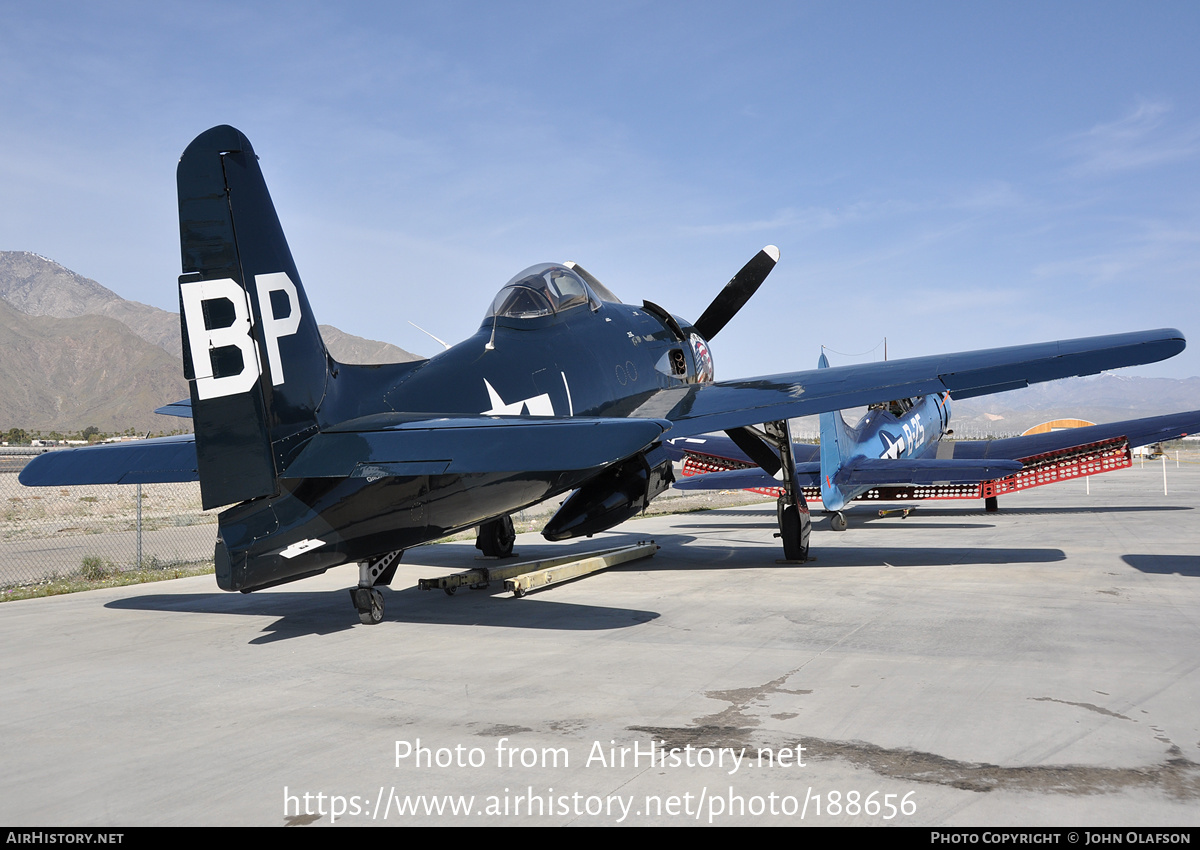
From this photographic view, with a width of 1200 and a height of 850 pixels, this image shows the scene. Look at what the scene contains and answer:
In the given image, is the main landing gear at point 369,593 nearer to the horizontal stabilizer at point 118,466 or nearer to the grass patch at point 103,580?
the horizontal stabilizer at point 118,466

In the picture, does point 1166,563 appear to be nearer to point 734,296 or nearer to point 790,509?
point 790,509

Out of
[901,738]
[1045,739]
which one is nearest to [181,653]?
[901,738]

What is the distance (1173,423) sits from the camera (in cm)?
1902

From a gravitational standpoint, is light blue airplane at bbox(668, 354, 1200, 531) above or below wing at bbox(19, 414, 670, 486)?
below

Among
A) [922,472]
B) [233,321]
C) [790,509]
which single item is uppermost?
[233,321]

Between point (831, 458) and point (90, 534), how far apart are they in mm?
19322

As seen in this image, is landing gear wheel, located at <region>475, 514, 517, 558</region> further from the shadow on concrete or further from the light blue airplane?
the shadow on concrete

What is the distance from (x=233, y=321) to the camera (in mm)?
6934

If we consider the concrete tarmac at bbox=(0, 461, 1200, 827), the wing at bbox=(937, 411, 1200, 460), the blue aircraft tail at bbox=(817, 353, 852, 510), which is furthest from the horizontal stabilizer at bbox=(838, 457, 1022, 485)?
the concrete tarmac at bbox=(0, 461, 1200, 827)

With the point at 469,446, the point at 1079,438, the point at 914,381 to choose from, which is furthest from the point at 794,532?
the point at 1079,438

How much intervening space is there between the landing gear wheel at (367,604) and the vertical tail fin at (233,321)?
1.88 metres

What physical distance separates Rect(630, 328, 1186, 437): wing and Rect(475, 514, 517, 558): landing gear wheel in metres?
3.72

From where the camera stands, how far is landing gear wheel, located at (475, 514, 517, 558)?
45.1 ft
